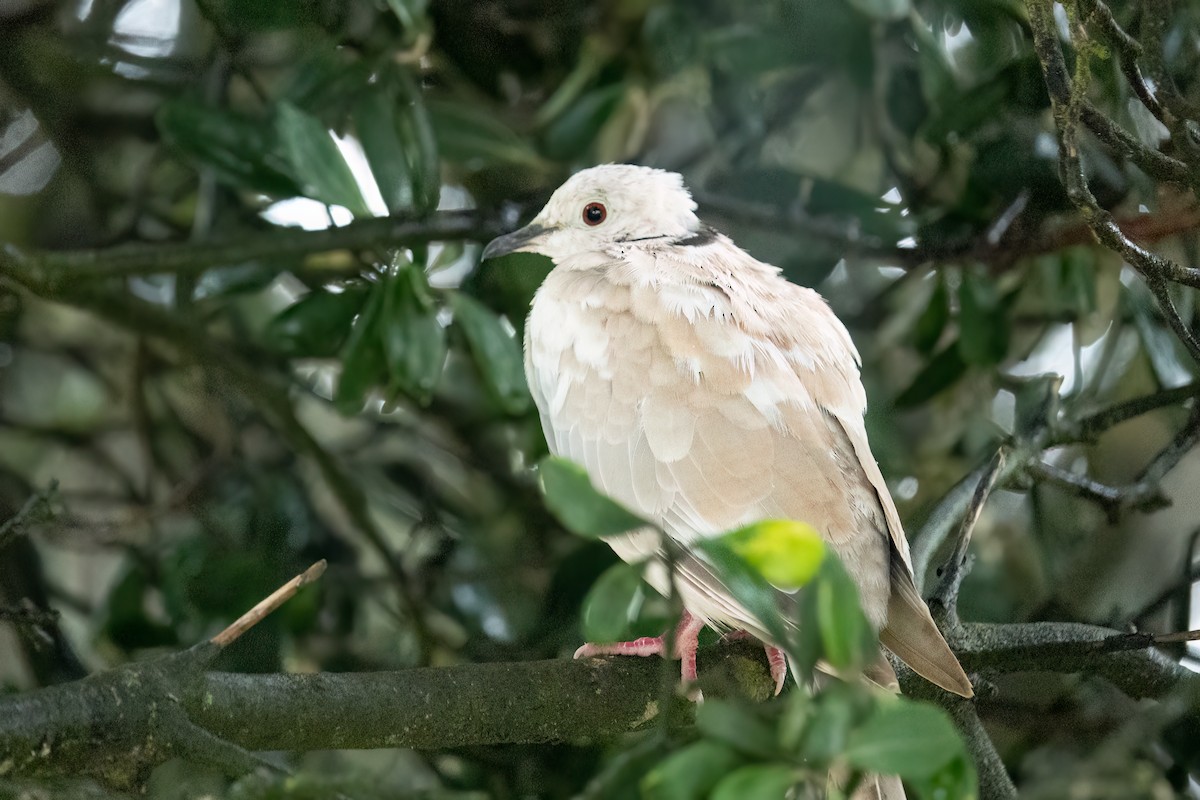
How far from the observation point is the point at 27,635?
83.3 inches

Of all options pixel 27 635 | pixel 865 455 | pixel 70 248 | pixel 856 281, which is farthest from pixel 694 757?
pixel 70 248

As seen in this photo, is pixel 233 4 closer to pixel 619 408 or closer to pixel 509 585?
pixel 619 408

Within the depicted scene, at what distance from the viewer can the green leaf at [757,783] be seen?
829 millimetres

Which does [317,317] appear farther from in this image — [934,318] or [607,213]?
[934,318]

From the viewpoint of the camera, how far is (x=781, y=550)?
3.00ft

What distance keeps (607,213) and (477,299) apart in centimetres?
40

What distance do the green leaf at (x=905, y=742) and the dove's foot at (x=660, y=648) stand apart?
78cm

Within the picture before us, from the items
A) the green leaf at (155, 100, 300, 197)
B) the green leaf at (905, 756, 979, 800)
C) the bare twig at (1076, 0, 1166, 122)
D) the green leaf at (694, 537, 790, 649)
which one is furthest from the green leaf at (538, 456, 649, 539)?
the green leaf at (155, 100, 300, 197)

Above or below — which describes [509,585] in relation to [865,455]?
below

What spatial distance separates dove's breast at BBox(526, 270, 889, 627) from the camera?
170 cm

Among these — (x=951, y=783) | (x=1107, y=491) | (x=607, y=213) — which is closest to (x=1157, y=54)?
(x=1107, y=491)

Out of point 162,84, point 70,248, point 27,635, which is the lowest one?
point 27,635

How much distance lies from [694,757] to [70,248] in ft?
8.44

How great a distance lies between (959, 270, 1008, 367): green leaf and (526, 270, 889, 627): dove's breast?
518 mm
